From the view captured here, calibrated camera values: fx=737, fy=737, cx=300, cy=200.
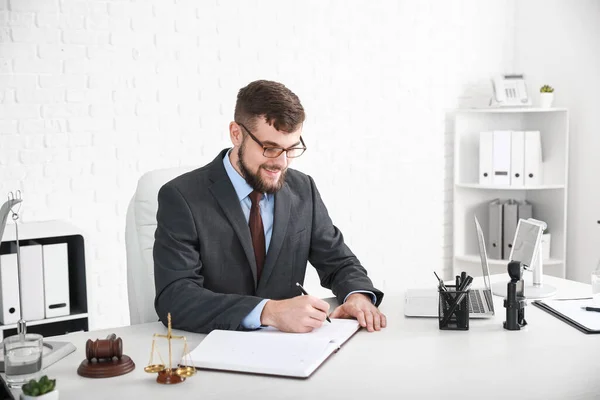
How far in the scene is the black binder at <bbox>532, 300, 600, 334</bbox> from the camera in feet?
6.12

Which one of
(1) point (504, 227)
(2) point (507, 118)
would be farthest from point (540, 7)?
(1) point (504, 227)

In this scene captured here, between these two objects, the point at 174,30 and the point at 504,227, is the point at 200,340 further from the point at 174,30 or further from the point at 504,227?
the point at 504,227

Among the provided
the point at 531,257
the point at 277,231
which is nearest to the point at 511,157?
the point at 531,257

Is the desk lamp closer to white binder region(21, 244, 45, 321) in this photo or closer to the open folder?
the open folder

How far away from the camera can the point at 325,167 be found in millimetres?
4059

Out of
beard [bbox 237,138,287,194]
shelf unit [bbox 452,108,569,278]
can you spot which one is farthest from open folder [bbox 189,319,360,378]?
shelf unit [bbox 452,108,569,278]

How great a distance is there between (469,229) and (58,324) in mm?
2577

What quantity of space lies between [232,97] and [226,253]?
5.83 feet

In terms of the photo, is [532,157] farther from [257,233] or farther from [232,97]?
[257,233]

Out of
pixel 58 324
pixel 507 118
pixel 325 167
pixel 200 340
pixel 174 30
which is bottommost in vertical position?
pixel 58 324

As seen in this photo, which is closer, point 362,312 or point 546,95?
point 362,312

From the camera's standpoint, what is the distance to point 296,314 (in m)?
1.81

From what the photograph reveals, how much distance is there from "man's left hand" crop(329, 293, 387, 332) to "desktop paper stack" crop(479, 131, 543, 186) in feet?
7.97

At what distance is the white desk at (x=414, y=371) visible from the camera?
1.46 metres
